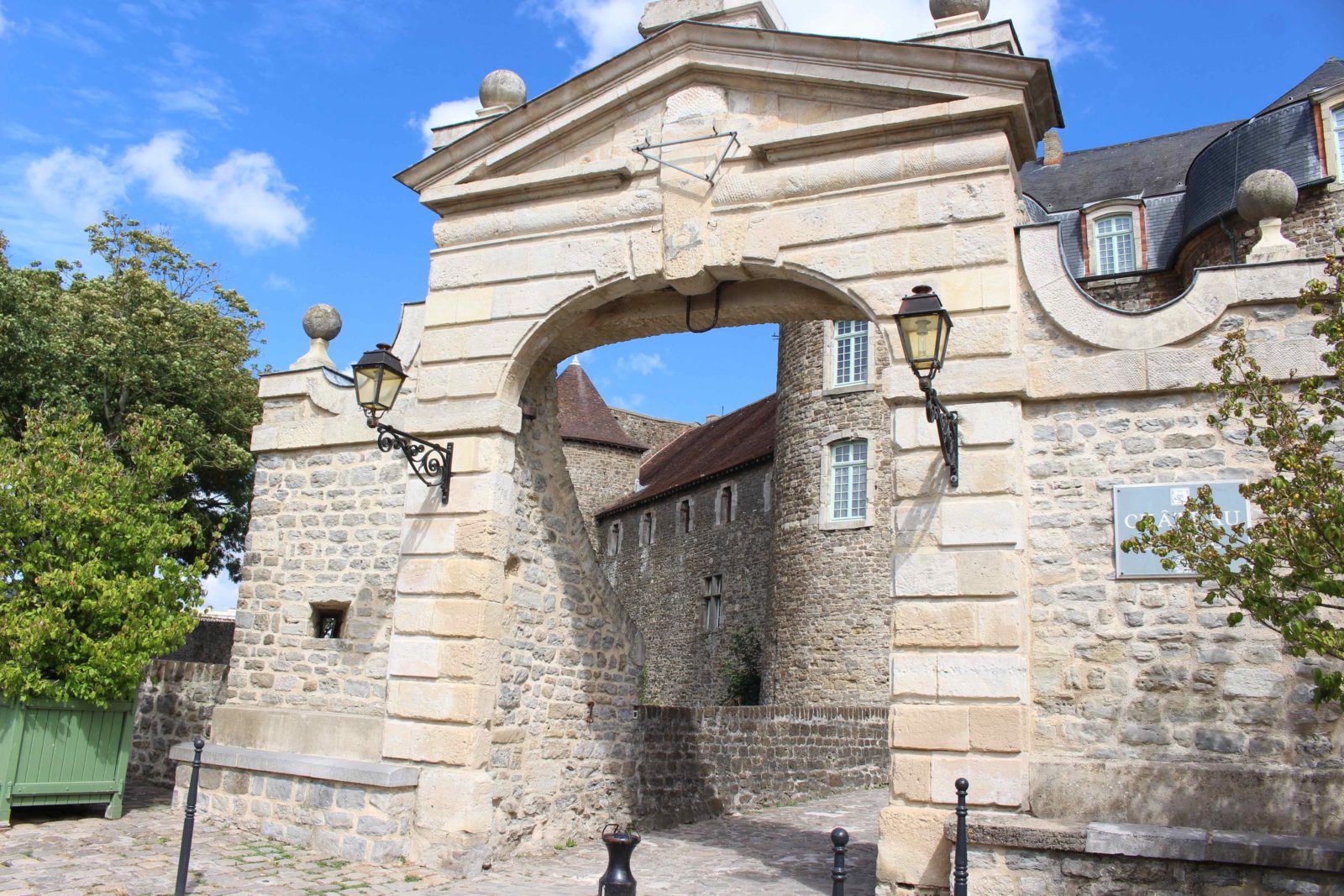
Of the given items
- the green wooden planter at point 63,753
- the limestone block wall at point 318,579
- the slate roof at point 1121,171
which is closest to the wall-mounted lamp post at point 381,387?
the limestone block wall at point 318,579

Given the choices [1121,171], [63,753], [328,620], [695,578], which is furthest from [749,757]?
[1121,171]

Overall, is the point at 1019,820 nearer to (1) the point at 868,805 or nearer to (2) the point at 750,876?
(2) the point at 750,876

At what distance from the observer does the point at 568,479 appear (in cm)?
957

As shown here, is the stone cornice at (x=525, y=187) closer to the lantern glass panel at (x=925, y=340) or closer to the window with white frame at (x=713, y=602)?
the lantern glass panel at (x=925, y=340)

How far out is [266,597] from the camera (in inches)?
368

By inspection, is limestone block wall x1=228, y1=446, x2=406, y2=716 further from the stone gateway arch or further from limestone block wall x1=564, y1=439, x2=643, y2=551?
limestone block wall x1=564, y1=439, x2=643, y2=551

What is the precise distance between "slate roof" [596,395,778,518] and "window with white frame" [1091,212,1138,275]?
7092mm

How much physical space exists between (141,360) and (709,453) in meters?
14.4

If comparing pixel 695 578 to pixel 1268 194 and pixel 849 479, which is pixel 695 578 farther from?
pixel 1268 194

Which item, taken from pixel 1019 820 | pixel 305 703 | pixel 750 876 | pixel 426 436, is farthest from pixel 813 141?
pixel 305 703

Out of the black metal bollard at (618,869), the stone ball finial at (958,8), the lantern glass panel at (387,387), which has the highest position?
the stone ball finial at (958,8)

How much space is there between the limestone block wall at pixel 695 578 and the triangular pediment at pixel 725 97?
13.7 m

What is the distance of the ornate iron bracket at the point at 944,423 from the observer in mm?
6438

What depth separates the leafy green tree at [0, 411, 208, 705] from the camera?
27.6 feet
